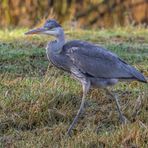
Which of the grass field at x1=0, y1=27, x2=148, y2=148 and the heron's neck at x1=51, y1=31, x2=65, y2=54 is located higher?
the heron's neck at x1=51, y1=31, x2=65, y2=54

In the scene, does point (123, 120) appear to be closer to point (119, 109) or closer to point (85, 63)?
point (119, 109)

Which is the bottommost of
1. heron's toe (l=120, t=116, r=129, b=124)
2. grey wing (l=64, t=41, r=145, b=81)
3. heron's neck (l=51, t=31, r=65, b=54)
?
heron's toe (l=120, t=116, r=129, b=124)

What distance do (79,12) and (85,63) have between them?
10.7m

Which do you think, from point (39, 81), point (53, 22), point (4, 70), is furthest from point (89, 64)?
point (4, 70)

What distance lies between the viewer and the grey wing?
23.6ft

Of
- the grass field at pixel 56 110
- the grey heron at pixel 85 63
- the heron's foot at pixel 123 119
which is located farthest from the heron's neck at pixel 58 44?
the heron's foot at pixel 123 119

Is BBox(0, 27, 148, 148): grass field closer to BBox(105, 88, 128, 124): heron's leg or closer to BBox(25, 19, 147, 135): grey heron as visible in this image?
BBox(105, 88, 128, 124): heron's leg

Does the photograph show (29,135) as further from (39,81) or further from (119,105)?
(39,81)

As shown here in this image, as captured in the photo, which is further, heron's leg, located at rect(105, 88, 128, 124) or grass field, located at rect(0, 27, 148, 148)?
heron's leg, located at rect(105, 88, 128, 124)

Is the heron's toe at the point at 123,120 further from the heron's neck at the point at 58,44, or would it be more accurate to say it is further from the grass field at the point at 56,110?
the heron's neck at the point at 58,44

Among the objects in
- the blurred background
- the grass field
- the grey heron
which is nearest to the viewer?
the grass field

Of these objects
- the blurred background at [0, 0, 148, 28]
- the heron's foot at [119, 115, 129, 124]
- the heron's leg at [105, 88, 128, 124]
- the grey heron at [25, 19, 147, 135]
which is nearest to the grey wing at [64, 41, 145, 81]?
the grey heron at [25, 19, 147, 135]

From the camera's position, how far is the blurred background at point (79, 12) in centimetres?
1623

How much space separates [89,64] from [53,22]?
545 mm
